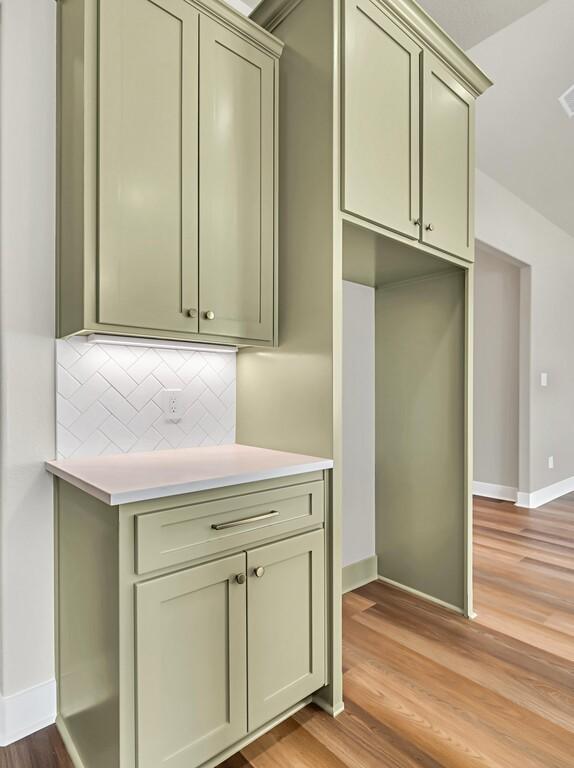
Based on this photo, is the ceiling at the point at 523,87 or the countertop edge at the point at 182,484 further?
the ceiling at the point at 523,87

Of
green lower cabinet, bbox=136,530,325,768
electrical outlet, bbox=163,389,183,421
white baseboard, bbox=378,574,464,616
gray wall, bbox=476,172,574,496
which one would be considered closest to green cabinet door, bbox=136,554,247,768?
green lower cabinet, bbox=136,530,325,768

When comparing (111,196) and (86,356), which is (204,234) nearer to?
(111,196)

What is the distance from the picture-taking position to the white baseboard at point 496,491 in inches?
184

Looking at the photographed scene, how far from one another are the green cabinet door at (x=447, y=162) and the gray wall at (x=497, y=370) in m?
2.43

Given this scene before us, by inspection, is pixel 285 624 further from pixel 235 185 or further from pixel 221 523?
pixel 235 185

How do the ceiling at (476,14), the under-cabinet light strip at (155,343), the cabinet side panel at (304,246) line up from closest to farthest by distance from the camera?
the under-cabinet light strip at (155,343) → the cabinet side panel at (304,246) → the ceiling at (476,14)

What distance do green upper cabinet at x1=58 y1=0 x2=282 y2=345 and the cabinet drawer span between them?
0.61m

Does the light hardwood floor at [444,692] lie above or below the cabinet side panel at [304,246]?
below

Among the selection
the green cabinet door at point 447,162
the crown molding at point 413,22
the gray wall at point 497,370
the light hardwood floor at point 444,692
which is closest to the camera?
the light hardwood floor at point 444,692

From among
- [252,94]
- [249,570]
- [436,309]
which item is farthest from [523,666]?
[252,94]

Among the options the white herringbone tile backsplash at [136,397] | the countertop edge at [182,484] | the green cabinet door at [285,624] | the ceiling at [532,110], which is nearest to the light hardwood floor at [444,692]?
the green cabinet door at [285,624]

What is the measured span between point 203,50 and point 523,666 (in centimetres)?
271

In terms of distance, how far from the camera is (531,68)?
3131 mm

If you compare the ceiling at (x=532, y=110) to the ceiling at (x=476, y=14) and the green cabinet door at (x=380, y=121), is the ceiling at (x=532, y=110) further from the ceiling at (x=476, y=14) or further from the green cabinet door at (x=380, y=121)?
the green cabinet door at (x=380, y=121)
